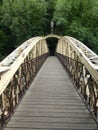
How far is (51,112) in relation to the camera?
18.9 feet

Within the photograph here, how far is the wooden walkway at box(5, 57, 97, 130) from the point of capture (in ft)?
16.5

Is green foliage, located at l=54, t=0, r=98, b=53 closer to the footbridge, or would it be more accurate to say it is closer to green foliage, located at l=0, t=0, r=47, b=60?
green foliage, located at l=0, t=0, r=47, b=60

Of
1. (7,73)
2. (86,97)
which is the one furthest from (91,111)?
(7,73)

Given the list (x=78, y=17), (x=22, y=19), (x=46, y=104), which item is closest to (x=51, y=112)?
(x=46, y=104)

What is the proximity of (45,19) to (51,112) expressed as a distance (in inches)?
1147

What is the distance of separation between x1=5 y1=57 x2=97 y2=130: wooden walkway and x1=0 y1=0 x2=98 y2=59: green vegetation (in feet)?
71.3

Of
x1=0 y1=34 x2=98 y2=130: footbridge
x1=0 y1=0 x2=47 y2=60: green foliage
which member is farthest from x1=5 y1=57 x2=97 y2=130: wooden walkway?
x1=0 y1=0 x2=47 y2=60: green foliage

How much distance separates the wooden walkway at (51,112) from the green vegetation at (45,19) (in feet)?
71.3

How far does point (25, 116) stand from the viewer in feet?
18.1

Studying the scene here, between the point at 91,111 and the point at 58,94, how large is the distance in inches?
77.8

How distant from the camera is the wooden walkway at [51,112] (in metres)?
5.02

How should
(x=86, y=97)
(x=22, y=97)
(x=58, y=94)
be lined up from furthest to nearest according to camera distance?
(x=58, y=94) → (x=22, y=97) → (x=86, y=97)

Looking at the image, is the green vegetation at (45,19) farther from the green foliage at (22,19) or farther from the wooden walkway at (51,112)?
the wooden walkway at (51,112)

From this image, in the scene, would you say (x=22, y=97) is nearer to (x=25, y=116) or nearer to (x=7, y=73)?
(x=25, y=116)
